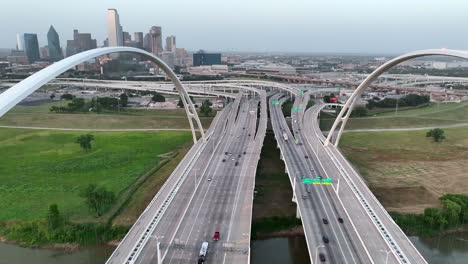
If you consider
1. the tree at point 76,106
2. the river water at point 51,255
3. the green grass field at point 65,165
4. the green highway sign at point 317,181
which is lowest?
the river water at point 51,255

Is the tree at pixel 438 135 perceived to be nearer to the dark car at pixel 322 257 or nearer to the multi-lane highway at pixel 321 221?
the multi-lane highway at pixel 321 221

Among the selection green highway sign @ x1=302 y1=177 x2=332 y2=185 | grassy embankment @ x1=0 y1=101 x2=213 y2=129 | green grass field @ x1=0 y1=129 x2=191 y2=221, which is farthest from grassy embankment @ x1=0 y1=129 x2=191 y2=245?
green highway sign @ x1=302 y1=177 x2=332 y2=185

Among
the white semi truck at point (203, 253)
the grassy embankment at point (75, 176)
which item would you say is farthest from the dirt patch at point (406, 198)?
the grassy embankment at point (75, 176)

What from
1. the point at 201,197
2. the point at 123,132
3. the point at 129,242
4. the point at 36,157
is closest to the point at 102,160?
the point at 36,157

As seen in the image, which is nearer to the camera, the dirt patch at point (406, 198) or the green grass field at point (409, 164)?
the dirt patch at point (406, 198)

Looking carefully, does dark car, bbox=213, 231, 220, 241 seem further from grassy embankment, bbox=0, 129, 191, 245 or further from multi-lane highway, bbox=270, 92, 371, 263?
grassy embankment, bbox=0, 129, 191, 245

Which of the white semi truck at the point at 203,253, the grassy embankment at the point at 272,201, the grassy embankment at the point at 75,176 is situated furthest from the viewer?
the grassy embankment at the point at 272,201

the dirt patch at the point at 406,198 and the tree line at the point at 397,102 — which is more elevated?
the tree line at the point at 397,102
